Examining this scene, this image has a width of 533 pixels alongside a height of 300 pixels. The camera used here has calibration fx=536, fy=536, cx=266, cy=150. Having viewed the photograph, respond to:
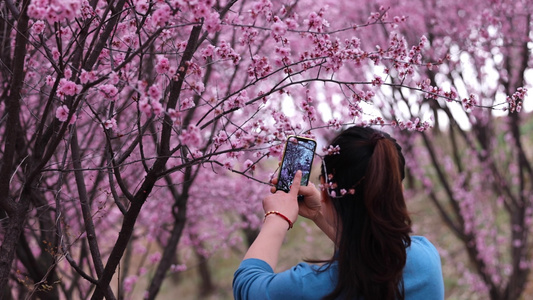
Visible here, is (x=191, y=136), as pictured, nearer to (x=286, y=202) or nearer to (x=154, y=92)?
(x=154, y=92)

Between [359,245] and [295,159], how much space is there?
15.6 inches

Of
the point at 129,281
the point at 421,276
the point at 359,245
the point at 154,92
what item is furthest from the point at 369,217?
the point at 129,281

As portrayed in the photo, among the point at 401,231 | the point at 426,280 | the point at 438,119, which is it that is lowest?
the point at 426,280

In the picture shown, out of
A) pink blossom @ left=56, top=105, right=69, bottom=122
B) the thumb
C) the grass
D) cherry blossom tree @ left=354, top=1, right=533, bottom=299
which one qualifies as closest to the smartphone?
the thumb

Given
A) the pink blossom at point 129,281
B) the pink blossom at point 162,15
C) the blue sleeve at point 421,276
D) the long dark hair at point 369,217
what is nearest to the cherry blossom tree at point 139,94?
the pink blossom at point 162,15

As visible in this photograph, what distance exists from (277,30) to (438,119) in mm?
10829

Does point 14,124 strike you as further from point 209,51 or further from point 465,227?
point 465,227

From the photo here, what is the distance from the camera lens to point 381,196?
159 centimetres

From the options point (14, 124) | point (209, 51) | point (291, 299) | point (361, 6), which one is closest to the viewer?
point (291, 299)

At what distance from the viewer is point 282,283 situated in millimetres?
1500

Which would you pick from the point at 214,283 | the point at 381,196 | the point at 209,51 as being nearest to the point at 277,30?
the point at 209,51

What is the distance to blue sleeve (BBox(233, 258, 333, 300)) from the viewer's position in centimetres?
150

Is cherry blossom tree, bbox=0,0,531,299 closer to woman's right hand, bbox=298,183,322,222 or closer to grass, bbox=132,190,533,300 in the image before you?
woman's right hand, bbox=298,183,322,222

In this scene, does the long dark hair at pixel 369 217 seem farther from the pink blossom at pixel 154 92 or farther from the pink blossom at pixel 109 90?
the pink blossom at pixel 109 90
